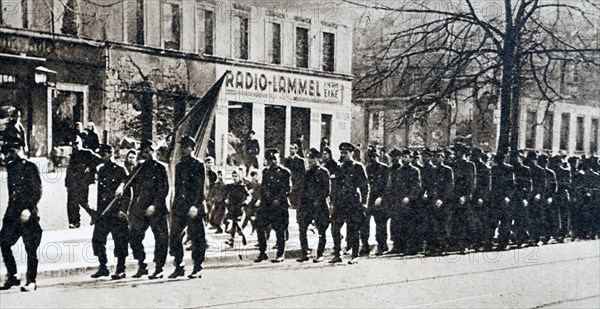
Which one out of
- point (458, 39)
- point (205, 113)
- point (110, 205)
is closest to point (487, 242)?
point (458, 39)

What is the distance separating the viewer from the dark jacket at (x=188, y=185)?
405 cm

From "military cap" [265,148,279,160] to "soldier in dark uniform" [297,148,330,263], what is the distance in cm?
36

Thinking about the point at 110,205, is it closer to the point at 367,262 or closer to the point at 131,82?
the point at 131,82

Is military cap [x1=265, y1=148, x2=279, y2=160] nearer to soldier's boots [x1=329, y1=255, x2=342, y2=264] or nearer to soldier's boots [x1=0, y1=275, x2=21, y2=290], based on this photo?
soldier's boots [x1=329, y1=255, x2=342, y2=264]

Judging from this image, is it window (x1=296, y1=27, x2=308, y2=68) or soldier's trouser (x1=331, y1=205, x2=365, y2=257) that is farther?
soldier's trouser (x1=331, y1=205, x2=365, y2=257)

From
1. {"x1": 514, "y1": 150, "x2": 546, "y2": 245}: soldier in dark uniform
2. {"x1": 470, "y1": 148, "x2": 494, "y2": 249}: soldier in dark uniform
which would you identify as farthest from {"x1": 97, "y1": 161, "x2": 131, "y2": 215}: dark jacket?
{"x1": 514, "y1": 150, "x2": 546, "y2": 245}: soldier in dark uniform

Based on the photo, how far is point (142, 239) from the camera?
3971 millimetres

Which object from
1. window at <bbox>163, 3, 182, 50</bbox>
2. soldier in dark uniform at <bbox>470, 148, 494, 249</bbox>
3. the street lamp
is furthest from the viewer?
soldier in dark uniform at <bbox>470, 148, 494, 249</bbox>

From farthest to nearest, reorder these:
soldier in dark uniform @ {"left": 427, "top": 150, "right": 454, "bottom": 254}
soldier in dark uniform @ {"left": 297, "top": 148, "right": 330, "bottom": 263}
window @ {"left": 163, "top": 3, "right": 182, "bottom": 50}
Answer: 1. soldier in dark uniform @ {"left": 427, "top": 150, "right": 454, "bottom": 254}
2. soldier in dark uniform @ {"left": 297, "top": 148, "right": 330, "bottom": 263}
3. window @ {"left": 163, "top": 3, "right": 182, "bottom": 50}

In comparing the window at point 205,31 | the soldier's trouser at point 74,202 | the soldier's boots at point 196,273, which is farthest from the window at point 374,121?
the soldier's trouser at point 74,202

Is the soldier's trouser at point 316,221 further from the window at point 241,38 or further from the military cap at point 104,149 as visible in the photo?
the military cap at point 104,149

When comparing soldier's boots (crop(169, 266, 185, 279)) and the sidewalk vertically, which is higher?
the sidewalk

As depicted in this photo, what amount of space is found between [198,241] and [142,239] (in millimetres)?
398

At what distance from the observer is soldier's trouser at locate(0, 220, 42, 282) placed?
A: 3.44 metres
